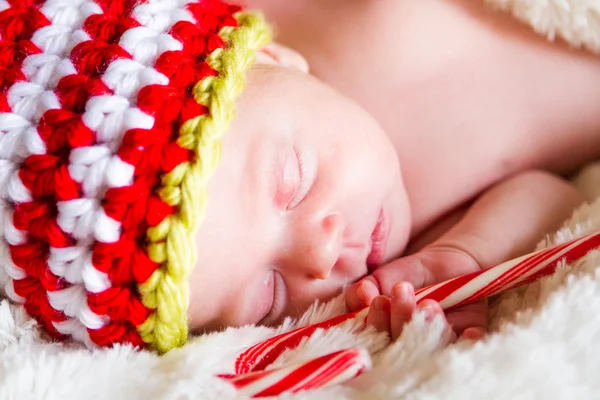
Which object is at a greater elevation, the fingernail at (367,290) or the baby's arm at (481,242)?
the baby's arm at (481,242)

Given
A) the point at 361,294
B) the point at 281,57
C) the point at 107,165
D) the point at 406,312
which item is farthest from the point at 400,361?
the point at 281,57

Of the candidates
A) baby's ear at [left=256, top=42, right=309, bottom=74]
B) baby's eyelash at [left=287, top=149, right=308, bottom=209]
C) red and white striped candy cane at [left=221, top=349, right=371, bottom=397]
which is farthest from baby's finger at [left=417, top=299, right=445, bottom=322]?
baby's ear at [left=256, top=42, right=309, bottom=74]

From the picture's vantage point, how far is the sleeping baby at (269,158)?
743 millimetres

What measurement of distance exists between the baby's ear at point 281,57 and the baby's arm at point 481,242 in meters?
0.39

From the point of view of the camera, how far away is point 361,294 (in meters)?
0.88

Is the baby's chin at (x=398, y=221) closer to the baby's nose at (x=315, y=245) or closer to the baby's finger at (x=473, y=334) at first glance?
the baby's nose at (x=315, y=245)

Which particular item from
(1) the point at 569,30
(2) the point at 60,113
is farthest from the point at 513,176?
(2) the point at 60,113

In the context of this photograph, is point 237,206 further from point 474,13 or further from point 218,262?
point 474,13

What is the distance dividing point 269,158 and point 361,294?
9.2 inches

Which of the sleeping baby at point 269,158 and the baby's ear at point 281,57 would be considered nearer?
the sleeping baby at point 269,158

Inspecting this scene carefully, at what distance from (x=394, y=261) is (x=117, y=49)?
527 millimetres

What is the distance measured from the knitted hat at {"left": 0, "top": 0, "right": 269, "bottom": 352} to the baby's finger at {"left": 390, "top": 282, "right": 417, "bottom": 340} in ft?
0.85

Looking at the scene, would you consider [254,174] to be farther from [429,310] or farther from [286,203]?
[429,310]

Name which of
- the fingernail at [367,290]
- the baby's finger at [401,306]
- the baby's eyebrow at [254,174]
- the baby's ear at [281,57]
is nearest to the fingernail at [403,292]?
the baby's finger at [401,306]
